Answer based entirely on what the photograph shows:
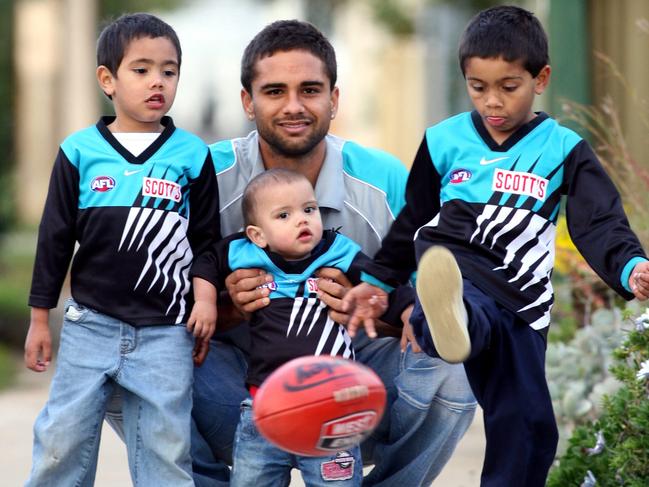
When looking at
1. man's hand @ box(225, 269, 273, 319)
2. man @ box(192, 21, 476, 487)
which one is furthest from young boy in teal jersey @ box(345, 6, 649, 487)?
man's hand @ box(225, 269, 273, 319)

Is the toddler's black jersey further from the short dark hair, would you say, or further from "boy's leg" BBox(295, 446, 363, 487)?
the short dark hair

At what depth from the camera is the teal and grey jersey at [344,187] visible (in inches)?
180

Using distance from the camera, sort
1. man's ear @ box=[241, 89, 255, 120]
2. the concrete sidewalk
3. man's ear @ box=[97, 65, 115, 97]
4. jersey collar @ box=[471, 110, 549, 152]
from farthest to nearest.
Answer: the concrete sidewalk < man's ear @ box=[241, 89, 255, 120] < man's ear @ box=[97, 65, 115, 97] < jersey collar @ box=[471, 110, 549, 152]

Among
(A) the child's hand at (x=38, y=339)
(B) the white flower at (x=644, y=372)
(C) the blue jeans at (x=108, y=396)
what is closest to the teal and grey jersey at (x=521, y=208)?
(B) the white flower at (x=644, y=372)

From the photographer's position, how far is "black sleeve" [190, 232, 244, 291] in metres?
4.14

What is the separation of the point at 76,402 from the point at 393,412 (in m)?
1.11

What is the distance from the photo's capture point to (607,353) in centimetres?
545

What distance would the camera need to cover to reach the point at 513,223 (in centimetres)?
384

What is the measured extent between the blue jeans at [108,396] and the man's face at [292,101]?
2.76 feet

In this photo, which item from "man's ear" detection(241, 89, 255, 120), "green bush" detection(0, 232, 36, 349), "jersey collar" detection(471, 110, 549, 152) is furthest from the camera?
"green bush" detection(0, 232, 36, 349)

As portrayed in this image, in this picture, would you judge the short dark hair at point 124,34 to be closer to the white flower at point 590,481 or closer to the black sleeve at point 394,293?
the black sleeve at point 394,293

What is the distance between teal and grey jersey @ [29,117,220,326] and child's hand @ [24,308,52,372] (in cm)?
4

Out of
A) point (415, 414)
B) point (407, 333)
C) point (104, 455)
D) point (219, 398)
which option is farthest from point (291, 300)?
point (104, 455)

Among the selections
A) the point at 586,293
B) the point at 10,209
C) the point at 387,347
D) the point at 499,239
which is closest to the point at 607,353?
the point at 586,293
